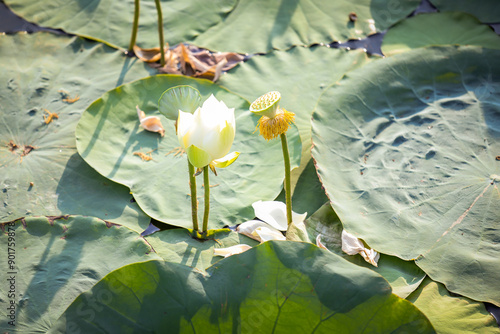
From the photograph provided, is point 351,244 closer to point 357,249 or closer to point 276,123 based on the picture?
point 357,249

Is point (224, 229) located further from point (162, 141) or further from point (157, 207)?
point (162, 141)

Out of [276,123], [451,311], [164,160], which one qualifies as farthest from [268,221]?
[451,311]

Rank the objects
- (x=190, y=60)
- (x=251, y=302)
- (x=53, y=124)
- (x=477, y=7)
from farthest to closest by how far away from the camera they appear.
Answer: (x=477, y=7), (x=190, y=60), (x=53, y=124), (x=251, y=302)

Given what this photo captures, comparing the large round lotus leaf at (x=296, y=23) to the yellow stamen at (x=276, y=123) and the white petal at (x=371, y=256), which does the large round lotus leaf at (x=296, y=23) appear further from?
the white petal at (x=371, y=256)

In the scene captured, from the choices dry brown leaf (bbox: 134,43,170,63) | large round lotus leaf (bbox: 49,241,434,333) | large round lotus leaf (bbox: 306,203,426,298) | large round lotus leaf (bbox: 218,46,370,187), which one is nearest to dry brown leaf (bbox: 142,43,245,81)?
dry brown leaf (bbox: 134,43,170,63)

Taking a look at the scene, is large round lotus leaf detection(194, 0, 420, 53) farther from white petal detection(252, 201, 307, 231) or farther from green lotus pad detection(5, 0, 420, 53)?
white petal detection(252, 201, 307, 231)

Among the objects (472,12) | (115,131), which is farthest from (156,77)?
(472,12)
